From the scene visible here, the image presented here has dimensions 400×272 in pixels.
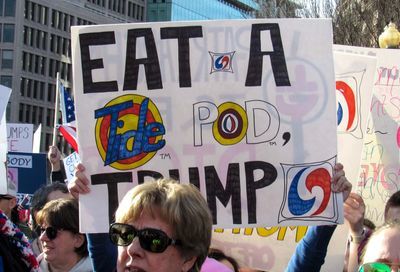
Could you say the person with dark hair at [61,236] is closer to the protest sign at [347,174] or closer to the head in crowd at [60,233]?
the head in crowd at [60,233]

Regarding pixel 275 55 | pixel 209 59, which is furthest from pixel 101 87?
pixel 275 55

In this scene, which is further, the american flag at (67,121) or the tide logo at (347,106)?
the american flag at (67,121)

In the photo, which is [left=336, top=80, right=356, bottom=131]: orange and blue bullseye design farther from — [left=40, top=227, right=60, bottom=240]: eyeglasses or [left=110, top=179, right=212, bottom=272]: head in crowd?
[left=110, top=179, right=212, bottom=272]: head in crowd

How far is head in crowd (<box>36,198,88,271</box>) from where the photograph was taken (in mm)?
4613

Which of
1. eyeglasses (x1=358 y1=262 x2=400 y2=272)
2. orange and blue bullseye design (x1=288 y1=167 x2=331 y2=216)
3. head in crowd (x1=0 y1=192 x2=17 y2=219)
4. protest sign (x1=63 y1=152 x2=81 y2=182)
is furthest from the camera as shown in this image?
protest sign (x1=63 y1=152 x2=81 y2=182)

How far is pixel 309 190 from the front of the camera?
12.5ft

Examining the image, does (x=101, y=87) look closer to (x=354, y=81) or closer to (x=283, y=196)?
(x=283, y=196)

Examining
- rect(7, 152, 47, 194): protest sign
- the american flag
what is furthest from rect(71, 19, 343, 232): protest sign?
rect(7, 152, 47, 194): protest sign

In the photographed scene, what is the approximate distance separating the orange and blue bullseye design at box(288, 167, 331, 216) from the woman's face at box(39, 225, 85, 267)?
4.35ft

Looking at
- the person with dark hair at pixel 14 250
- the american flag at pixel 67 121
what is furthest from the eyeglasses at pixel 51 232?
the american flag at pixel 67 121

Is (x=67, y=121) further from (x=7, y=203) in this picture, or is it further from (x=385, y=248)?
(x=385, y=248)

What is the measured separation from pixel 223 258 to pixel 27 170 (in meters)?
6.10

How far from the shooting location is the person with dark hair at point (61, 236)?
4613mm

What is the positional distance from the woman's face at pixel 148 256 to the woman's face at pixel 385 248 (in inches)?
24.2
